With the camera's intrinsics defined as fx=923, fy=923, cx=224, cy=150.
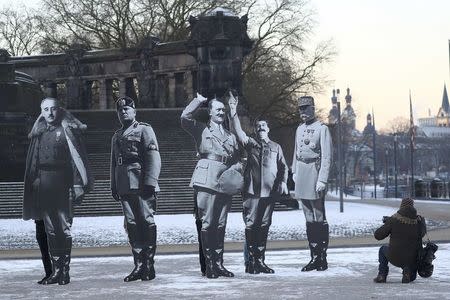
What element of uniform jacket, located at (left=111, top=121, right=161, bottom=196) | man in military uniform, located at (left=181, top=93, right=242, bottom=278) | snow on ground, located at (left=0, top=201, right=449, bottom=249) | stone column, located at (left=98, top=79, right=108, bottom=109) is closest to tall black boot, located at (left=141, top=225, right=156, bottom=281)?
uniform jacket, located at (left=111, top=121, right=161, bottom=196)

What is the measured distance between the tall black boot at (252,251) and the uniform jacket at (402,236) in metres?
2.56

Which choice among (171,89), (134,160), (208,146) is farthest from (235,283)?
(171,89)

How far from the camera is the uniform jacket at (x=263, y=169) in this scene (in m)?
15.9

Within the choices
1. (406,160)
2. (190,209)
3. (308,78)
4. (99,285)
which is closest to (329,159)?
(99,285)

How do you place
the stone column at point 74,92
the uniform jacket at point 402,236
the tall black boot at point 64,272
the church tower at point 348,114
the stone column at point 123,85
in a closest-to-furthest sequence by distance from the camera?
the uniform jacket at point 402,236, the tall black boot at point 64,272, the stone column at point 123,85, the stone column at point 74,92, the church tower at point 348,114

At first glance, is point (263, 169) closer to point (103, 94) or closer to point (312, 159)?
point (312, 159)

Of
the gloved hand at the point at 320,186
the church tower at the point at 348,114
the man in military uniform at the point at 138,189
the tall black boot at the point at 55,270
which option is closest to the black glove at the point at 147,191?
the man in military uniform at the point at 138,189

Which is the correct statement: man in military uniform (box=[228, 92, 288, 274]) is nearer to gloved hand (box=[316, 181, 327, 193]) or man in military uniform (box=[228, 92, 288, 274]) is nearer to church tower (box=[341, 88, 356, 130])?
gloved hand (box=[316, 181, 327, 193])

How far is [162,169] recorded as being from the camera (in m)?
35.6

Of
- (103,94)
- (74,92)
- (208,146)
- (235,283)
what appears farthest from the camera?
(103,94)

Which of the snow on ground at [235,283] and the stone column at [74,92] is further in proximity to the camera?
the stone column at [74,92]

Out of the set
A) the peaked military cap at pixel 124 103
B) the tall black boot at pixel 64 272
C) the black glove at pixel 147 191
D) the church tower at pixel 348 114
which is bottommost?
the tall black boot at pixel 64 272

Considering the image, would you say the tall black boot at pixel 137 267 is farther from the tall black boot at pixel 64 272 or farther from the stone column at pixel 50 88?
the stone column at pixel 50 88

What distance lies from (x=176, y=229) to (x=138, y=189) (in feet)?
35.1
